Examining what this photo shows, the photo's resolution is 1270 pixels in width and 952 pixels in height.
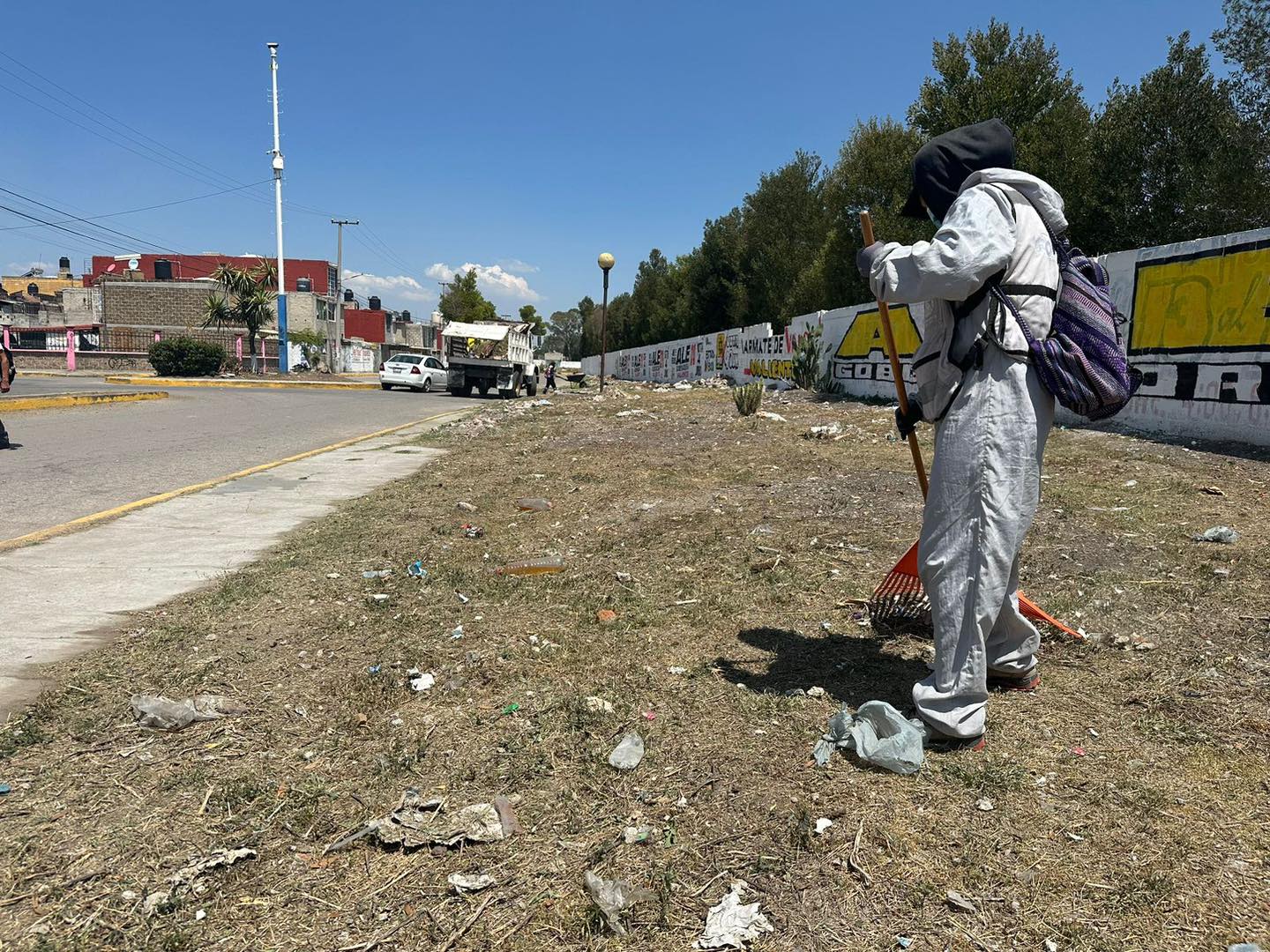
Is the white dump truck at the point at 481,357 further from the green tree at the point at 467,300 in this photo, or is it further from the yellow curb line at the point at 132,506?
the green tree at the point at 467,300

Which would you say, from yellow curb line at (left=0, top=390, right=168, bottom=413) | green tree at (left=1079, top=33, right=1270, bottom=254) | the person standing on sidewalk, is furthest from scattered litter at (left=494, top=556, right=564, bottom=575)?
green tree at (left=1079, top=33, right=1270, bottom=254)

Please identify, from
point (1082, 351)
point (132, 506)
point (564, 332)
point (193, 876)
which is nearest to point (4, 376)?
point (132, 506)

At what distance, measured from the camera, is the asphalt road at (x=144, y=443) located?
6953 millimetres

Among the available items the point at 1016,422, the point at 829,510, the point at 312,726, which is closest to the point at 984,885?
the point at 1016,422

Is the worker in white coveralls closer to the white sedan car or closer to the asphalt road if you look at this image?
the asphalt road

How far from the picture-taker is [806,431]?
10656mm

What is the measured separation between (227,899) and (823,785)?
5.03 ft

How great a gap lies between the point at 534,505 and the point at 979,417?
4459mm

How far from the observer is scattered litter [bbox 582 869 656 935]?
71.1 inches

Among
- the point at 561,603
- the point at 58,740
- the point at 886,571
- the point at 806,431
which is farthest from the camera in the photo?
the point at 806,431

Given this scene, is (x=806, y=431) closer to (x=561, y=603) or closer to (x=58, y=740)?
(x=561, y=603)

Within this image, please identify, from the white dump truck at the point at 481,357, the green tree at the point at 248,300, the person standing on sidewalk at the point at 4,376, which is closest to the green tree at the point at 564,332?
the green tree at the point at 248,300

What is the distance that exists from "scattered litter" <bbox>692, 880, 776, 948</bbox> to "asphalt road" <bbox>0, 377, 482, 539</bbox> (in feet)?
18.8

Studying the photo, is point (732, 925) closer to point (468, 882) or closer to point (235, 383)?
point (468, 882)
